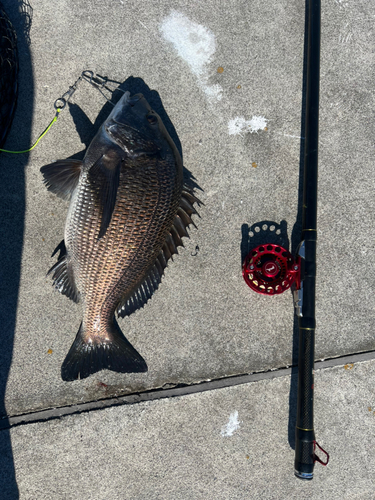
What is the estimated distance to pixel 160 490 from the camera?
104 inches

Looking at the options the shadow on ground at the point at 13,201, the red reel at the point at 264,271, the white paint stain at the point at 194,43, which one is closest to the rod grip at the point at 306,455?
the red reel at the point at 264,271

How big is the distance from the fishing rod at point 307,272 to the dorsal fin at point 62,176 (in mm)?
1457

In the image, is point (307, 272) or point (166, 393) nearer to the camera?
point (307, 272)

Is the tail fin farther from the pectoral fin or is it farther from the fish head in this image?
the fish head

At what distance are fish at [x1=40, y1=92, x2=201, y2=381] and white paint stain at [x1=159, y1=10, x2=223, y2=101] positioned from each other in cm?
71

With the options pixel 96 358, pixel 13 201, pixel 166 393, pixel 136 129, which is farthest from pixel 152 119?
pixel 166 393

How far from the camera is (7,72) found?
2.44 meters

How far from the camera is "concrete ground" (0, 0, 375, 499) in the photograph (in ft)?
8.58

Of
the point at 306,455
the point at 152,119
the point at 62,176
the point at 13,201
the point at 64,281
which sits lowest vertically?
the point at 306,455

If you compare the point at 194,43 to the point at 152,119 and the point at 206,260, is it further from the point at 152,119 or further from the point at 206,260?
the point at 206,260

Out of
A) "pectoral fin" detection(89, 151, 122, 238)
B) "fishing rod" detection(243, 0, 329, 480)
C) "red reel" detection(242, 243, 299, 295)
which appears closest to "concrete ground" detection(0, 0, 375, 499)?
"red reel" detection(242, 243, 299, 295)

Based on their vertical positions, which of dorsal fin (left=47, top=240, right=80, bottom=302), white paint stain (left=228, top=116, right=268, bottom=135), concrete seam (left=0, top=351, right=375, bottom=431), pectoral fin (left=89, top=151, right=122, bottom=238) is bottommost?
concrete seam (left=0, top=351, right=375, bottom=431)

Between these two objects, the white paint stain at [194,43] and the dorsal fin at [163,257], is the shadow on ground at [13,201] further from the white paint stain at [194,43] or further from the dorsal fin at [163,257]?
the white paint stain at [194,43]

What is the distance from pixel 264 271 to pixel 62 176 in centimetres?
165
